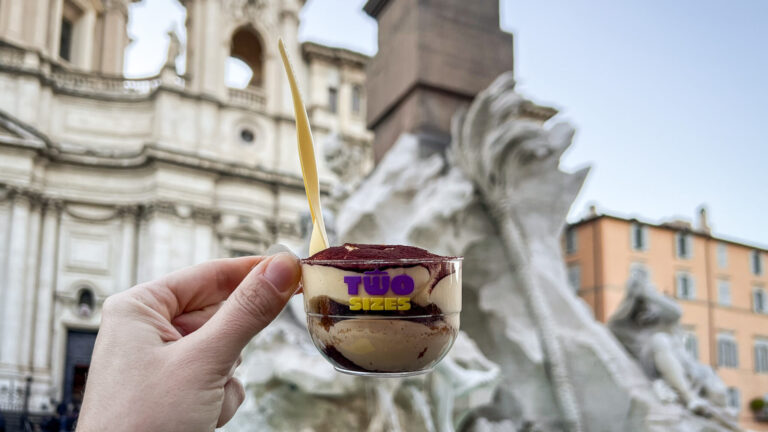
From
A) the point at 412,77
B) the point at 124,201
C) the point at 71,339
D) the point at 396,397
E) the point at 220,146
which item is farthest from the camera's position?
the point at 220,146

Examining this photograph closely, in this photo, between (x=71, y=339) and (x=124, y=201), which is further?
(x=124, y=201)

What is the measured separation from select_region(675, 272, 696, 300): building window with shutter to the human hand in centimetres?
2452

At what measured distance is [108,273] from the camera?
21375 mm

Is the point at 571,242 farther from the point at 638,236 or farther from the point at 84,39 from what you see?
the point at 84,39

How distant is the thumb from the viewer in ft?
4.22

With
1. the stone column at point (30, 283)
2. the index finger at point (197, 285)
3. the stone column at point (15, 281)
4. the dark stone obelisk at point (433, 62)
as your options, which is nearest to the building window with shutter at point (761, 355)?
the dark stone obelisk at point (433, 62)

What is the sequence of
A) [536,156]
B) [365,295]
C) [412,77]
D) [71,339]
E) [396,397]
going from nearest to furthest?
[365,295] → [396,397] → [536,156] → [412,77] → [71,339]

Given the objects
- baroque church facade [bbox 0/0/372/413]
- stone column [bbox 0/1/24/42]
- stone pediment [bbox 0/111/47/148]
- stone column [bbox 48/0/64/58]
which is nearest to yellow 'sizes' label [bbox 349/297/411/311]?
A: baroque church facade [bbox 0/0/372/413]

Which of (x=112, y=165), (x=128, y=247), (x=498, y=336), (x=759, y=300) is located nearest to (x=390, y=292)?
(x=498, y=336)

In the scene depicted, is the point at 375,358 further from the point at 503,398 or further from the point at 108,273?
the point at 108,273

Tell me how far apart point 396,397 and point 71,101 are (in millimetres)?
20549

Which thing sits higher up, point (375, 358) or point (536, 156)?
point (536, 156)

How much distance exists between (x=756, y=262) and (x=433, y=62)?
76.3 feet

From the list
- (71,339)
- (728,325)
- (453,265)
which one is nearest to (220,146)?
(71,339)
